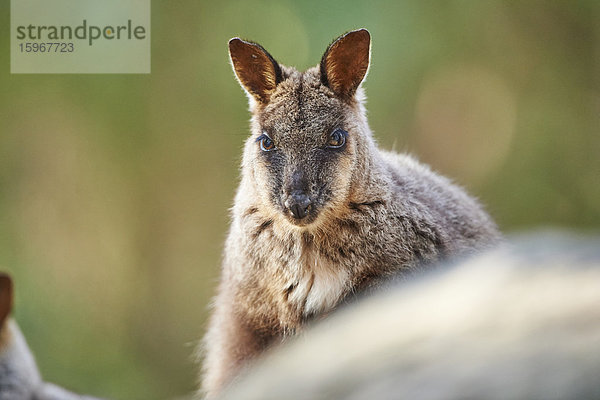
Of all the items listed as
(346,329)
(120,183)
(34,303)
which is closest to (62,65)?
(120,183)

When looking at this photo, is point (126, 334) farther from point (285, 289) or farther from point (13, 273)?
point (285, 289)

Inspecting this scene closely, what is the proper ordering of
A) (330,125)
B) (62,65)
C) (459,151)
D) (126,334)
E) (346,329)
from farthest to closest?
(126,334) → (459,151) → (62,65) → (330,125) → (346,329)

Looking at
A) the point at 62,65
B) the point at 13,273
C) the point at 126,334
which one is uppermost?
the point at 62,65

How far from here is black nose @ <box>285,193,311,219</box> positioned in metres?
3.18

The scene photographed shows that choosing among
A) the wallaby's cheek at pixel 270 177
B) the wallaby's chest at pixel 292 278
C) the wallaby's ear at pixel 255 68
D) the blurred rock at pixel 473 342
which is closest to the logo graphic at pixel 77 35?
the wallaby's ear at pixel 255 68

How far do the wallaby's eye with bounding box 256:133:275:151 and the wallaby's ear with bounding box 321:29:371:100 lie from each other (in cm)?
42

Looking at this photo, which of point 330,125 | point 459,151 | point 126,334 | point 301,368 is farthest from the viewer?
point 126,334

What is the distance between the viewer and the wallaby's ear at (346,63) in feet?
11.4

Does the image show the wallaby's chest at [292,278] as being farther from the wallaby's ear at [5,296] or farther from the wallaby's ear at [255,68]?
the wallaby's ear at [5,296]

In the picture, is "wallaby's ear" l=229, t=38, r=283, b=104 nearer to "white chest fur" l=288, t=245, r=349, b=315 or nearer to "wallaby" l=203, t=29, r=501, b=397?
"wallaby" l=203, t=29, r=501, b=397

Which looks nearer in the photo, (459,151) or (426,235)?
(426,235)

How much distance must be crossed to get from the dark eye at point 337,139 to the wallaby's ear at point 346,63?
25 cm

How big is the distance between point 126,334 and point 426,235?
4702mm

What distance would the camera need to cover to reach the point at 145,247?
7.57m
